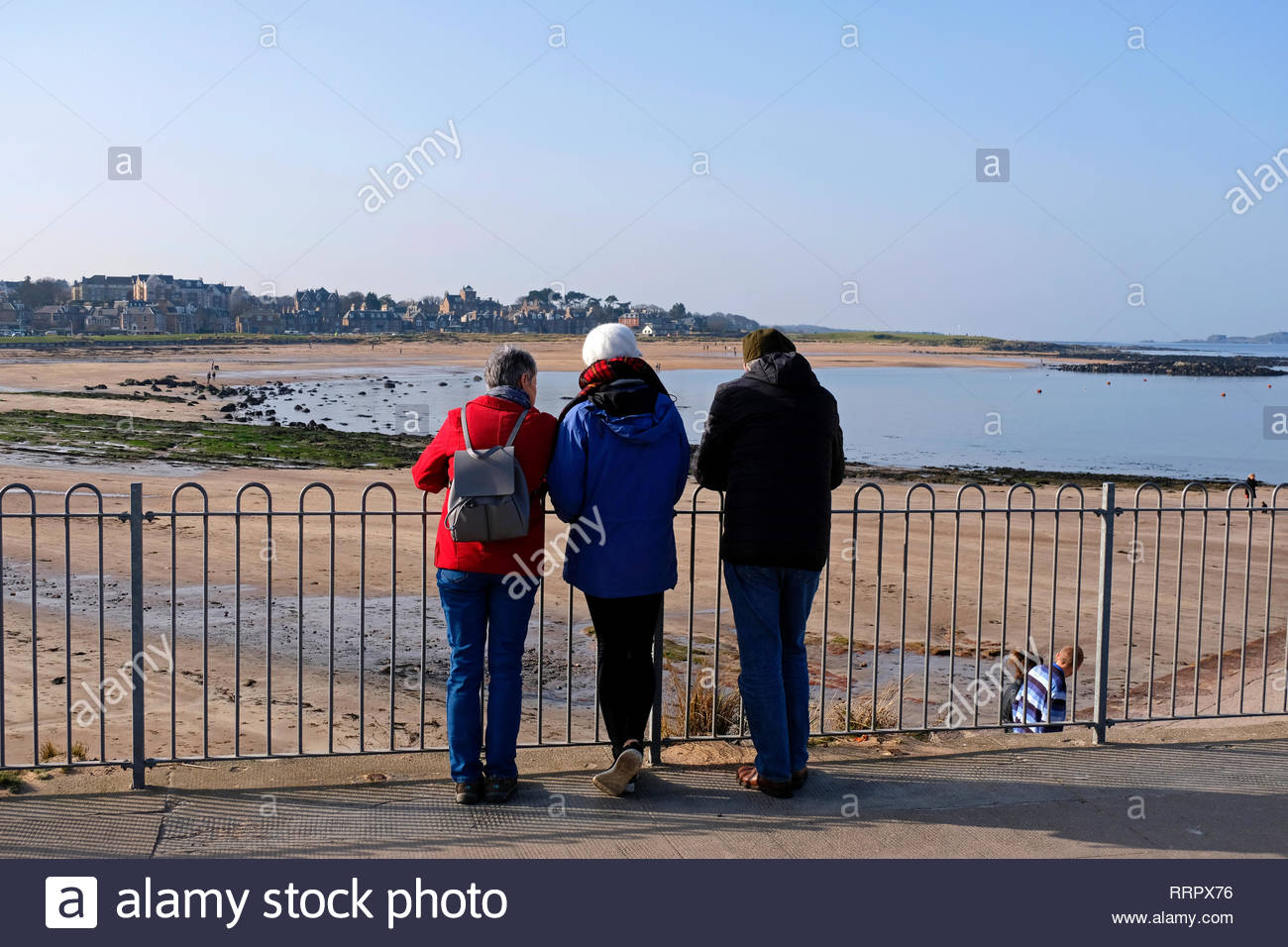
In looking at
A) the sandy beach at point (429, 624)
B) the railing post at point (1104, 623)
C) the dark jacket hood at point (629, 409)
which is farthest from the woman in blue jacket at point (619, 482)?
the railing post at point (1104, 623)

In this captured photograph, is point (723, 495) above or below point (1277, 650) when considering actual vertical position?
above

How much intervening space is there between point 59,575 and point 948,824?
11.9 metres

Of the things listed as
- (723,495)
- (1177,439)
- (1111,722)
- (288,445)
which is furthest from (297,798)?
(1177,439)

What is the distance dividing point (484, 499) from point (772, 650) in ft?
5.29

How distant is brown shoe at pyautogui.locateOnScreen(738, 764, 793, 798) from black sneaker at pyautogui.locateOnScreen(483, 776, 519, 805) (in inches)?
47.3

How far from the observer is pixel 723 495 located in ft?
19.2

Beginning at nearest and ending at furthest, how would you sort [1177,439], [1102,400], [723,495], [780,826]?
[780,826] → [723,495] → [1177,439] → [1102,400]

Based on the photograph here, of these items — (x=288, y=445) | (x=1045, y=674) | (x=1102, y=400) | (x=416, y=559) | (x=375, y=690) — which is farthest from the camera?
(x=1102, y=400)

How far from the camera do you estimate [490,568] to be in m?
5.36

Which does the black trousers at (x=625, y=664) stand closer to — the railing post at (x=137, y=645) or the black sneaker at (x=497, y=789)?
the black sneaker at (x=497, y=789)

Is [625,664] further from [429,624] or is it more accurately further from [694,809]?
[429,624]

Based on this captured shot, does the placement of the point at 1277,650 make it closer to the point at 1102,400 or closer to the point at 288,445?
the point at 288,445

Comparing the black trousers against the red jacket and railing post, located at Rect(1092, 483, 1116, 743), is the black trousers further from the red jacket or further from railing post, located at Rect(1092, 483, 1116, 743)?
railing post, located at Rect(1092, 483, 1116, 743)

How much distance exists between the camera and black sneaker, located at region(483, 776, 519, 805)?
18.6 feet
